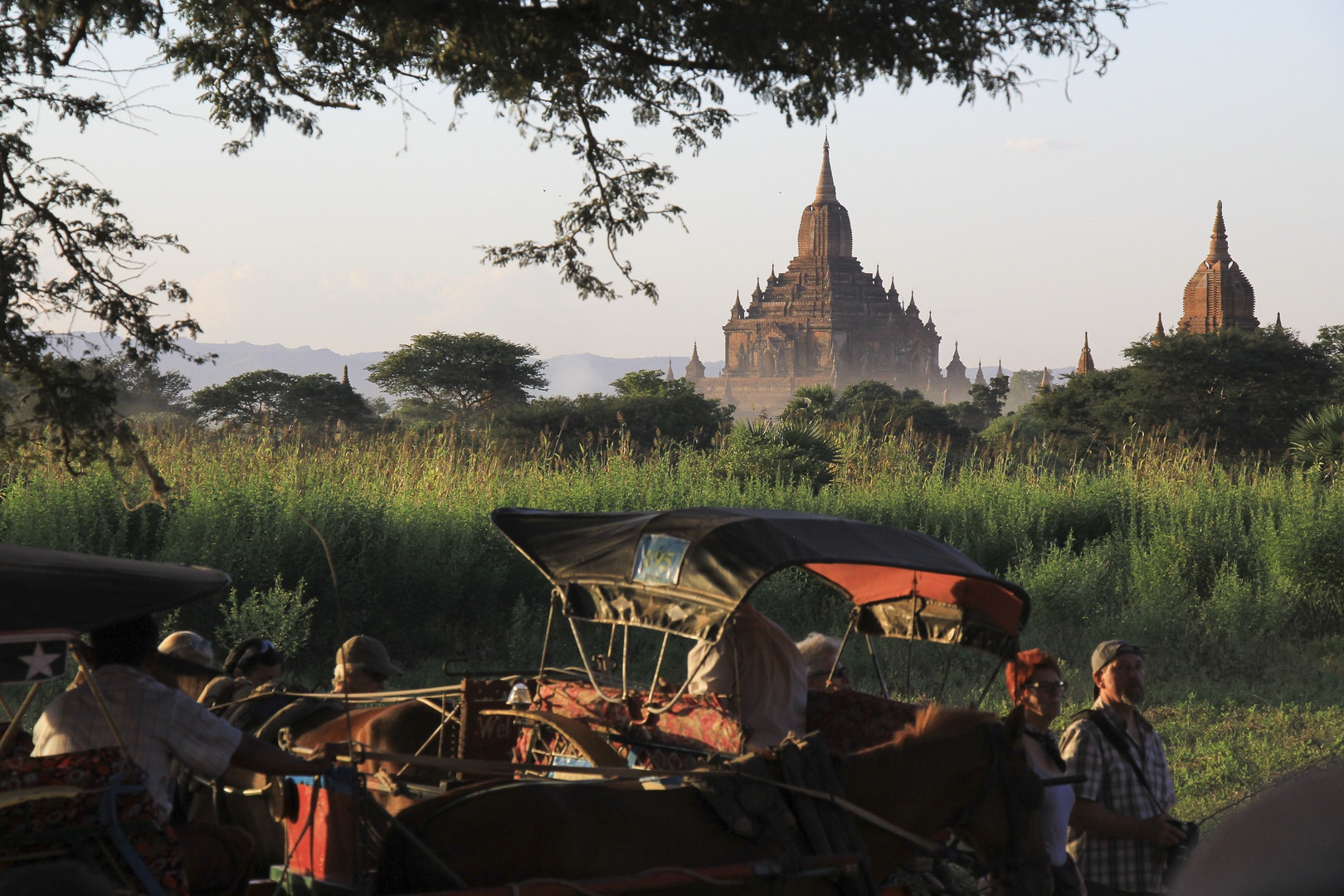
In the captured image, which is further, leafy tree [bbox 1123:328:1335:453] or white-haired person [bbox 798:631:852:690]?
leafy tree [bbox 1123:328:1335:453]

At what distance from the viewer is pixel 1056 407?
4000cm

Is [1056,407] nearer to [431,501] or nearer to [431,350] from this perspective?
[431,350]

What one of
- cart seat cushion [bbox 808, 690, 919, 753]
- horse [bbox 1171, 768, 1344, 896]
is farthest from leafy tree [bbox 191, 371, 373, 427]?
horse [bbox 1171, 768, 1344, 896]

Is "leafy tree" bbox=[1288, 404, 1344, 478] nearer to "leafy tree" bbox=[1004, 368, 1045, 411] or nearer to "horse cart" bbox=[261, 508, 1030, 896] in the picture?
"horse cart" bbox=[261, 508, 1030, 896]

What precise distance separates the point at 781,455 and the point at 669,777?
1540 centimetres

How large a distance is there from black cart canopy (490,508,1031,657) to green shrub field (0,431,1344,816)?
4.26 meters

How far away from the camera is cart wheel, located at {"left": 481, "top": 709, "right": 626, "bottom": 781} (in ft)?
14.9

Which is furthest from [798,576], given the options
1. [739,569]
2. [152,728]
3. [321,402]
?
[321,402]

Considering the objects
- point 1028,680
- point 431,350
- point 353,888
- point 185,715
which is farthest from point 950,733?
point 431,350

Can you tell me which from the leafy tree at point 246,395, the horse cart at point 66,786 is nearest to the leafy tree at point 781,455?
the horse cart at point 66,786

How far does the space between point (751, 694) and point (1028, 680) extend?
118cm

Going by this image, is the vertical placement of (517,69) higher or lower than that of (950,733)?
higher

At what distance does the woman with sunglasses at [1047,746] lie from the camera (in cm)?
467

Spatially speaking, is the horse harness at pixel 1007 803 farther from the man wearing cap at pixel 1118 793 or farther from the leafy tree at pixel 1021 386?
the leafy tree at pixel 1021 386
